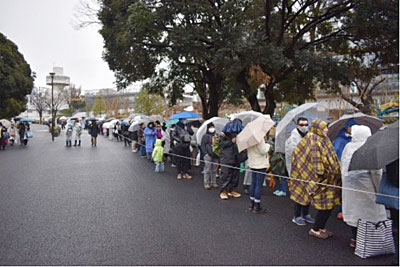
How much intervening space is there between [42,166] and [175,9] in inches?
297

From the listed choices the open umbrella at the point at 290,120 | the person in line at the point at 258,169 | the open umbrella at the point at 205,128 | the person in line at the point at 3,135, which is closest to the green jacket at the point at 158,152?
the open umbrella at the point at 205,128

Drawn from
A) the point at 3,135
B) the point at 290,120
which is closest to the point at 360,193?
the point at 290,120

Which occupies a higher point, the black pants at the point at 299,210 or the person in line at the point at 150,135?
the person in line at the point at 150,135

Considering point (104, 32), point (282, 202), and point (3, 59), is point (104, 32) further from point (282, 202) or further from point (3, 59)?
point (282, 202)

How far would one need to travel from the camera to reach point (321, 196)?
4.23 meters

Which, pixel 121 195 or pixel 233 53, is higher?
pixel 233 53

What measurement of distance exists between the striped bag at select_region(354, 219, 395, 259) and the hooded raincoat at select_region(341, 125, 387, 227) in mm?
83

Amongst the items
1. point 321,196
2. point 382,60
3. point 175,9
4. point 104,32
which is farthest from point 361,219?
point 104,32

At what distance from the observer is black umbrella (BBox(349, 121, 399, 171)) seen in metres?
3.07

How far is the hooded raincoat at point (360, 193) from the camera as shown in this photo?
3.79 meters

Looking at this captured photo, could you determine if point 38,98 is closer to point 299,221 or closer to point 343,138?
point 343,138

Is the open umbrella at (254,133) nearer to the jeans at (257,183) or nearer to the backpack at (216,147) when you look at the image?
the jeans at (257,183)

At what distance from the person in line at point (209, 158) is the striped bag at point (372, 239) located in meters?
3.94

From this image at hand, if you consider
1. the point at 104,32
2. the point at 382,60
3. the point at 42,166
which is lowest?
the point at 42,166
